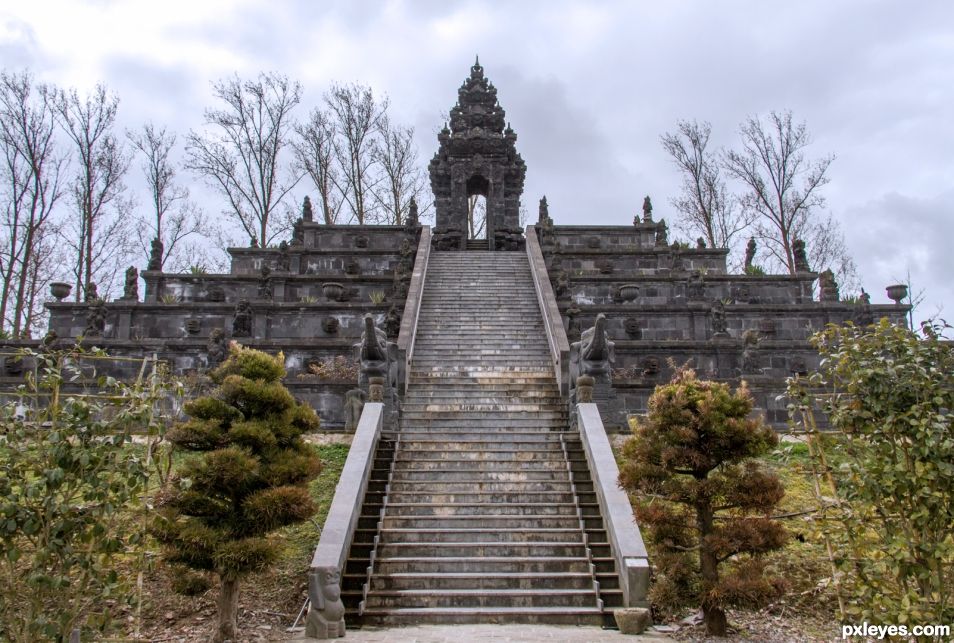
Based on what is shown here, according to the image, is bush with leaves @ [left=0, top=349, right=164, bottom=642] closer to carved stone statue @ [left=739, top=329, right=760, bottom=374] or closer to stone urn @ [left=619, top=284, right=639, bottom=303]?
carved stone statue @ [left=739, top=329, right=760, bottom=374]

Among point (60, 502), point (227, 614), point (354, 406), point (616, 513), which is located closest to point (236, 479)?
point (227, 614)

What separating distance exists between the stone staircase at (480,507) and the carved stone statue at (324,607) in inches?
19.6

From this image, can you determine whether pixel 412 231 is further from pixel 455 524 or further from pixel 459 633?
pixel 459 633

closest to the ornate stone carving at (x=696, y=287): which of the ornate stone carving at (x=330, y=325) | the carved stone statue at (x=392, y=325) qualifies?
the carved stone statue at (x=392, y=325)

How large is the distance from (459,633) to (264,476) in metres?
2.90

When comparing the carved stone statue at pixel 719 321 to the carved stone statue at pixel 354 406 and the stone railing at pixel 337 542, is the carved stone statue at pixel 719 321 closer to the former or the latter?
the carved stone statue at pixel 354 406

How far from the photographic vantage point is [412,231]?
89.5 feet

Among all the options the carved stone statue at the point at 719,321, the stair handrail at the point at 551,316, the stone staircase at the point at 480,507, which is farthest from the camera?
the carved stone statue at the point at 719,321

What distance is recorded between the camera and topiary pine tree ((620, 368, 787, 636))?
7.92m

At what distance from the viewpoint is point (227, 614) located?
27.0ft

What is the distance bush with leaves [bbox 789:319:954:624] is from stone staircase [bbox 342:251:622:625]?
3.74m

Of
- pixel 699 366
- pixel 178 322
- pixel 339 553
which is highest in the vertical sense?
pixel 178 322

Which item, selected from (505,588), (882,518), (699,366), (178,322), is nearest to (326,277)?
(178,322)

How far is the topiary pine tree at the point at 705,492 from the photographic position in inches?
312
